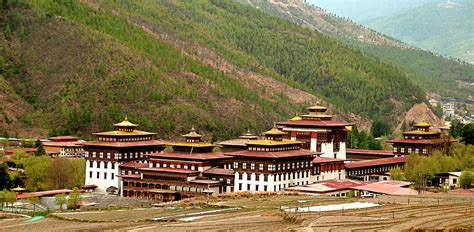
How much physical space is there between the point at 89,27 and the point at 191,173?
9268cm

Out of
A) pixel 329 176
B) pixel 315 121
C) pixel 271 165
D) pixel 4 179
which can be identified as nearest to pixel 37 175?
pixel 4 179

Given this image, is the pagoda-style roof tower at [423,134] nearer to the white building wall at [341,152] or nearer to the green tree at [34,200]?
the white building wall at [341,152]

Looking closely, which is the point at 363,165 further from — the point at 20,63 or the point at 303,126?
the point at 20,63

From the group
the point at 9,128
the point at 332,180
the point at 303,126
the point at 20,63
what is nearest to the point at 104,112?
the point at 9,128

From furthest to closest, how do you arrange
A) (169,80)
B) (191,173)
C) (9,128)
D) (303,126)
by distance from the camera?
(169,80)
(9,128)
(303,126)
(191,173)

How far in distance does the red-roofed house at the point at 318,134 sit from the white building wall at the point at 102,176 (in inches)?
800

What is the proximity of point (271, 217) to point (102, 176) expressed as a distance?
43.5m

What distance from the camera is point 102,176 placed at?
12162 centimetres

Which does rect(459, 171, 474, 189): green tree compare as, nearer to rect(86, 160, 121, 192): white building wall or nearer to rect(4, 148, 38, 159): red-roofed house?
rect(86, 160, 121, 192): white building wall

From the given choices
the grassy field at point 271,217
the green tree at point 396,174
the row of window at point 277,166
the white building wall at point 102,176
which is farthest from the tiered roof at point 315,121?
the grassy field at point 271,217

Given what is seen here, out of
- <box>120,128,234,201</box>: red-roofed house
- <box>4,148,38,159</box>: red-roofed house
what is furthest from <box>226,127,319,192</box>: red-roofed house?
<box>4,148,38,159</box>: red-roofed house

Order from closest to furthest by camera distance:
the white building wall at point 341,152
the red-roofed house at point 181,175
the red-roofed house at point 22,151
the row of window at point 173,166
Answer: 1. the red-roofed house at point 181,175
2. the row of window at point 173,166
3. the white building wall at point 341,152
4. the red-roofed house at point 22,151

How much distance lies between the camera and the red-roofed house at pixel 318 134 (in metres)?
124

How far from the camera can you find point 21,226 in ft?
275
